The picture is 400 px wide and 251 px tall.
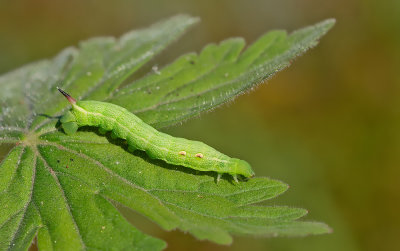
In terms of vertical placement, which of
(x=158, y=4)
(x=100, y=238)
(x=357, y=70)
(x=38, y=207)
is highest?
(x=158, y=4)

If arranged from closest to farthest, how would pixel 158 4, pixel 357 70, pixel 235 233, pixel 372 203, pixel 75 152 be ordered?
pixel 235 233, pixel 75 152, pixel 372 203, pixel 357 70, pixel 158 4

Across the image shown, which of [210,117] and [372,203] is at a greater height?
[210,117]

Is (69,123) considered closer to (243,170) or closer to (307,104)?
(243,170)

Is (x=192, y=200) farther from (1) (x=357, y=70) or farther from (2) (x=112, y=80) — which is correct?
(1) (x=357, y=70)

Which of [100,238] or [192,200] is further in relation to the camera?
[192,200]

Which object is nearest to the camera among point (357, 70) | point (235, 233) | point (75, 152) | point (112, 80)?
point (235, 233)

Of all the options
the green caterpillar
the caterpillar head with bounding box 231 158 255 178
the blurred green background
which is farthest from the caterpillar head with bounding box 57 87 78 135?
the blurred green background

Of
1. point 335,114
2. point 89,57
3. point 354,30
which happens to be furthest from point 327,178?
point 89,57
